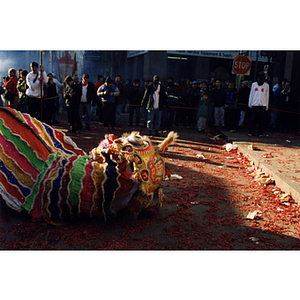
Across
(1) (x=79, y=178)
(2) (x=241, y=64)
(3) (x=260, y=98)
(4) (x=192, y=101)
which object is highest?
(2) (x=241, y=64)

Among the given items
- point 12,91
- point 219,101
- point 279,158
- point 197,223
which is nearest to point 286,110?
point 219,101

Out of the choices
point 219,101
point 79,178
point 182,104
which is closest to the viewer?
point 79,178

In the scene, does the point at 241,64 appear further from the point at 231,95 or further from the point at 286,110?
the point at 286,110

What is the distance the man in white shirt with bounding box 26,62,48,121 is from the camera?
8961 mm

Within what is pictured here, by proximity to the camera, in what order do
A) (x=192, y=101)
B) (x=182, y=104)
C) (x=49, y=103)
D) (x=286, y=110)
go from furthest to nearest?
(x=182, y=104)
(x=192, y=101)
(x=286, y=110)
(x=49, y=103)

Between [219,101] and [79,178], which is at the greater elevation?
[219,101]

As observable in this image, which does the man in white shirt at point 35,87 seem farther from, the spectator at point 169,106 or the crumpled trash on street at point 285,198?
the crumpled trash on street at point 285,198

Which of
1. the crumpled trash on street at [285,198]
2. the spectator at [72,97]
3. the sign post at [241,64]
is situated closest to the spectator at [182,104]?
the sign post at [241,64]

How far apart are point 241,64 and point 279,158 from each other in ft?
21.0

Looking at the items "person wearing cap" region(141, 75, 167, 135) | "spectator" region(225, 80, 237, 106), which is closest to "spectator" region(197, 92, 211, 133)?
"spectator" region(225, 80, 237, 106)

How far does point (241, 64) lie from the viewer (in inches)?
496

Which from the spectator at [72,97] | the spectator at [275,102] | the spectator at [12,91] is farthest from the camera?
the spectator at [275,102]

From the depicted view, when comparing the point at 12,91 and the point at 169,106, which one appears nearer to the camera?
the point at 12,91

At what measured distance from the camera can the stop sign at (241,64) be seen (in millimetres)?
12500
